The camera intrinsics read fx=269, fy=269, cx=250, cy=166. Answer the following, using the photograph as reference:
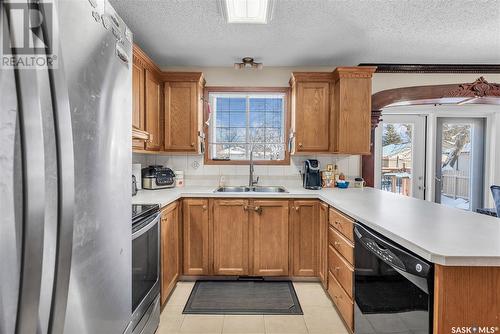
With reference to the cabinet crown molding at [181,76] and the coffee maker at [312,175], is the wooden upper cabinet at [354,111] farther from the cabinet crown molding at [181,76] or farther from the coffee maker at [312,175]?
the cabinet crown molding at [181,76]

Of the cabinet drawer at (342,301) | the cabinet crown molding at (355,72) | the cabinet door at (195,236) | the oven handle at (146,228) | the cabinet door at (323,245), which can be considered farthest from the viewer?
the cabinet crown molding at (355,72)

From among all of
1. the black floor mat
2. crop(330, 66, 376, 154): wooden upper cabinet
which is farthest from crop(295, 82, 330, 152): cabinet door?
the black floor mat

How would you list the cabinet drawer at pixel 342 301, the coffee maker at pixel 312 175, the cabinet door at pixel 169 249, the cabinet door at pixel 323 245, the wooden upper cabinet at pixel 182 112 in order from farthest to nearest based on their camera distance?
the coffee maker at pixel 312 175
the wooden upper cabinet at pixel 182 112
the cabinet door at pixel 323 245
the cabinet door at pixel 169 249
the cabinet drawer at pixel 342 301

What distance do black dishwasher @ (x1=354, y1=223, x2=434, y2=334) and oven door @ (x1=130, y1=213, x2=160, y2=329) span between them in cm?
130

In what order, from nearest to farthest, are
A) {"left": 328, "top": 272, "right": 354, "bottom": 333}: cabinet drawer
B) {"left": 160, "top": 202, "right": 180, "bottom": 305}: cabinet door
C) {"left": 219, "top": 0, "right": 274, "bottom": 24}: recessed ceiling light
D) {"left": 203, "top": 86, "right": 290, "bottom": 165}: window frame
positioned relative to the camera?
{"left": 328, "top": 272, "right": 354, "bottom": 333}: cabinet drawer
{"left": 219, "top": 0, "right": 274, "bottom": 24}: recessed ceiling light
{"left": 160, "top": 202, "right": 180, "bottom": 305}: cabinet door
{"left": 203, "top": 86, "right": 290, "bottom": 165}: window frame

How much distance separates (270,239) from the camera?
269 cm

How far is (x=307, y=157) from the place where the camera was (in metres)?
3.31

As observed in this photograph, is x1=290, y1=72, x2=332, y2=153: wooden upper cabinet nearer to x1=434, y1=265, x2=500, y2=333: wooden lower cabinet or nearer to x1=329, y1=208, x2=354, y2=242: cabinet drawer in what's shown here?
x1=329, y1=208, x2=354, y2=242: cabinet drawer

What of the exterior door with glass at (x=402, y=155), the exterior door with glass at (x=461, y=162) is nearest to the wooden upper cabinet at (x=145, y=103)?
the exterior door with glass at (x=402, y=155)

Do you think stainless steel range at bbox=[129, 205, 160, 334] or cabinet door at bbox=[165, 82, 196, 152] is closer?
stainless steel range at bbox=[129, 205, 160, 334]

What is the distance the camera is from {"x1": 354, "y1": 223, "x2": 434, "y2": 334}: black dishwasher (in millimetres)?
1107

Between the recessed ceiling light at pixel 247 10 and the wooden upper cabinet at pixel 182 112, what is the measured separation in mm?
930

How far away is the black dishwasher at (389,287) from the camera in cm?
111

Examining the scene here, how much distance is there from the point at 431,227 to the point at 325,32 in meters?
1.86
